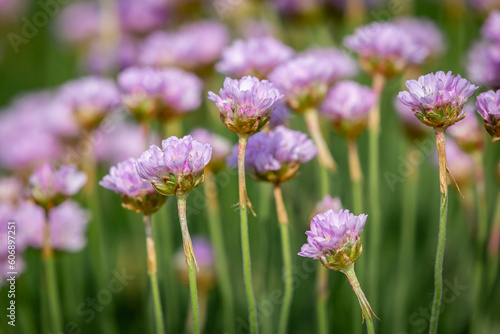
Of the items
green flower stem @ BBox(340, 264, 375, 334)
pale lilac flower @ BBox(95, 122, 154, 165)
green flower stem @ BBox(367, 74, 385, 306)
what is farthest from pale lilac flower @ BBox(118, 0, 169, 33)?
green flower stem @ BBox(340, 264, 375, 334)


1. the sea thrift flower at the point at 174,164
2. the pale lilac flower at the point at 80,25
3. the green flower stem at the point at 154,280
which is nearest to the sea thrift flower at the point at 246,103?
the sea thrift flower at the point at 174,164

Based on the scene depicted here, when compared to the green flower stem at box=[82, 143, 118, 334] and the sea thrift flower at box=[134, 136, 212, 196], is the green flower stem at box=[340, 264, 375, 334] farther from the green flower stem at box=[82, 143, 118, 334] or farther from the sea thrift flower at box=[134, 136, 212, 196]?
the green flower stem at box=[82, 143, 118, 334]

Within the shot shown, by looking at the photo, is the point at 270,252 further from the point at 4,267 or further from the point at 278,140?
the point at 4,267

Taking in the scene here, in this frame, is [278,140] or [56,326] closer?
[278,140]

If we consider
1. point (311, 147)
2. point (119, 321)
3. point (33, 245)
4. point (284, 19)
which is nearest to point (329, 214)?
point (311, 147)

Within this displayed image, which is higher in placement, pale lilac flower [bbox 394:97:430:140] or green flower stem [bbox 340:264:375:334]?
pale lilac flower [bbox 394:97:430:140]

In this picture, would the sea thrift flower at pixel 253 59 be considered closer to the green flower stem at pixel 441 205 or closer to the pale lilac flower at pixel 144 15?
the green flower stem at pixel 441 205
